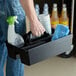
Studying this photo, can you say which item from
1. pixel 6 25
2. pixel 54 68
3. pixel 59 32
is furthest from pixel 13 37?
pixel 54 68

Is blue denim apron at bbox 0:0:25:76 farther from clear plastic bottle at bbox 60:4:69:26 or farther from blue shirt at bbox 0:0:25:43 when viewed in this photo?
clear plastic bottle at bbox 60:4:69:26

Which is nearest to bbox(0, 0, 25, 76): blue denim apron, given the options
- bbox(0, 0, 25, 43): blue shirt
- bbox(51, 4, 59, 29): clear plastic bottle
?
bbox(0, 0, 25, 43): blue shirt

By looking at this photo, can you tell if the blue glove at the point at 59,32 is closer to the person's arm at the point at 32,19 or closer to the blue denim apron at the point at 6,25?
the person's arm at the point at 32,19

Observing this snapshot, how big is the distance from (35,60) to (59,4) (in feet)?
4.25

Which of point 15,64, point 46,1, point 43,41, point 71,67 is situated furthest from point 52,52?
point 46,1

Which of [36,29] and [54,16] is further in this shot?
[54,16]

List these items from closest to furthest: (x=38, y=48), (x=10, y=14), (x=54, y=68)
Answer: (x=38, y=48), (x=10, y=14), (x=54, y=68)

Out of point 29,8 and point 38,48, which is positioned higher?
point 29,8

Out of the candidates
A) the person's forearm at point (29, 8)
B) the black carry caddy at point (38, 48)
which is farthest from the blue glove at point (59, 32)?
the person's forearm at point (29, 8)

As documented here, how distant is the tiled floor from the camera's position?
2043mm

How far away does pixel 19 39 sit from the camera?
47.9 inches

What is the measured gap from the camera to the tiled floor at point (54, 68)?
6.70ft

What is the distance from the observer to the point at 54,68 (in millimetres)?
2137

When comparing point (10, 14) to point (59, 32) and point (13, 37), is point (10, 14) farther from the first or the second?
point (59, 32)
